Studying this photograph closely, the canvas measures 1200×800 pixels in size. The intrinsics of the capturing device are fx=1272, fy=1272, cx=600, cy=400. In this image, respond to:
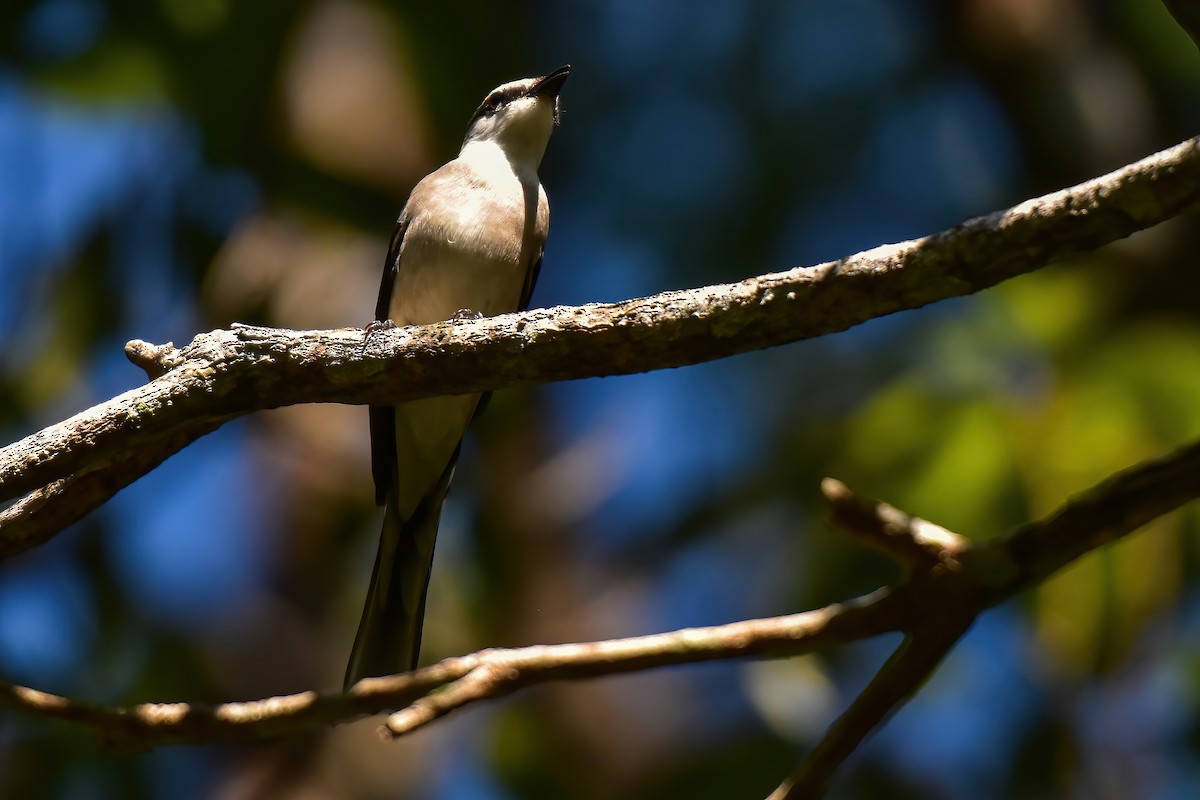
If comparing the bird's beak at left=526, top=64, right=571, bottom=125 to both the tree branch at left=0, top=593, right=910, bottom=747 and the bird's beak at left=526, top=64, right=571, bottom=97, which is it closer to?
the bird's beak at left=526, top=64, right=571, bottom=97

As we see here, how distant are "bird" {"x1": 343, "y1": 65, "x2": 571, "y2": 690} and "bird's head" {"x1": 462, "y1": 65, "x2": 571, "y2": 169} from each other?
0.18 m

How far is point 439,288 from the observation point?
5363mm

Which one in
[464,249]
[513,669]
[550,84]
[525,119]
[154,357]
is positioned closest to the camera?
[513,669]

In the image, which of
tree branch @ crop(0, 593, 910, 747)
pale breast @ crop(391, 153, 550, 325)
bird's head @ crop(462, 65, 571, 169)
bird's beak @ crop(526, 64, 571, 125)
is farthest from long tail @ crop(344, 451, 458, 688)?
bird's beak @ crop(526, 64, 571, 125)

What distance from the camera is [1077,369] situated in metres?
5.18

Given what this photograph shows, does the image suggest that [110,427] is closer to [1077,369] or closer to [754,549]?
[1077,369]

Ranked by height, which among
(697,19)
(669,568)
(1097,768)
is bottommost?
(1097,768)

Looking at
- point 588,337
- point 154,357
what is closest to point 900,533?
point 588,337

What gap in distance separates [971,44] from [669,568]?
4232mm

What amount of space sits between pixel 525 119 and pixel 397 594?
2.60 meters

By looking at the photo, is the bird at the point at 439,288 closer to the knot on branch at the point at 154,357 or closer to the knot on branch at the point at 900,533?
the knot on branch at the point at 154,357

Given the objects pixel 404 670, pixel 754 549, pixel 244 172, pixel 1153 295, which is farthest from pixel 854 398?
pixel 404 670

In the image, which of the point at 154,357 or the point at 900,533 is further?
the point at 154,357

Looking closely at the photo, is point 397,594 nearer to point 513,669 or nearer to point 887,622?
point 513,669
